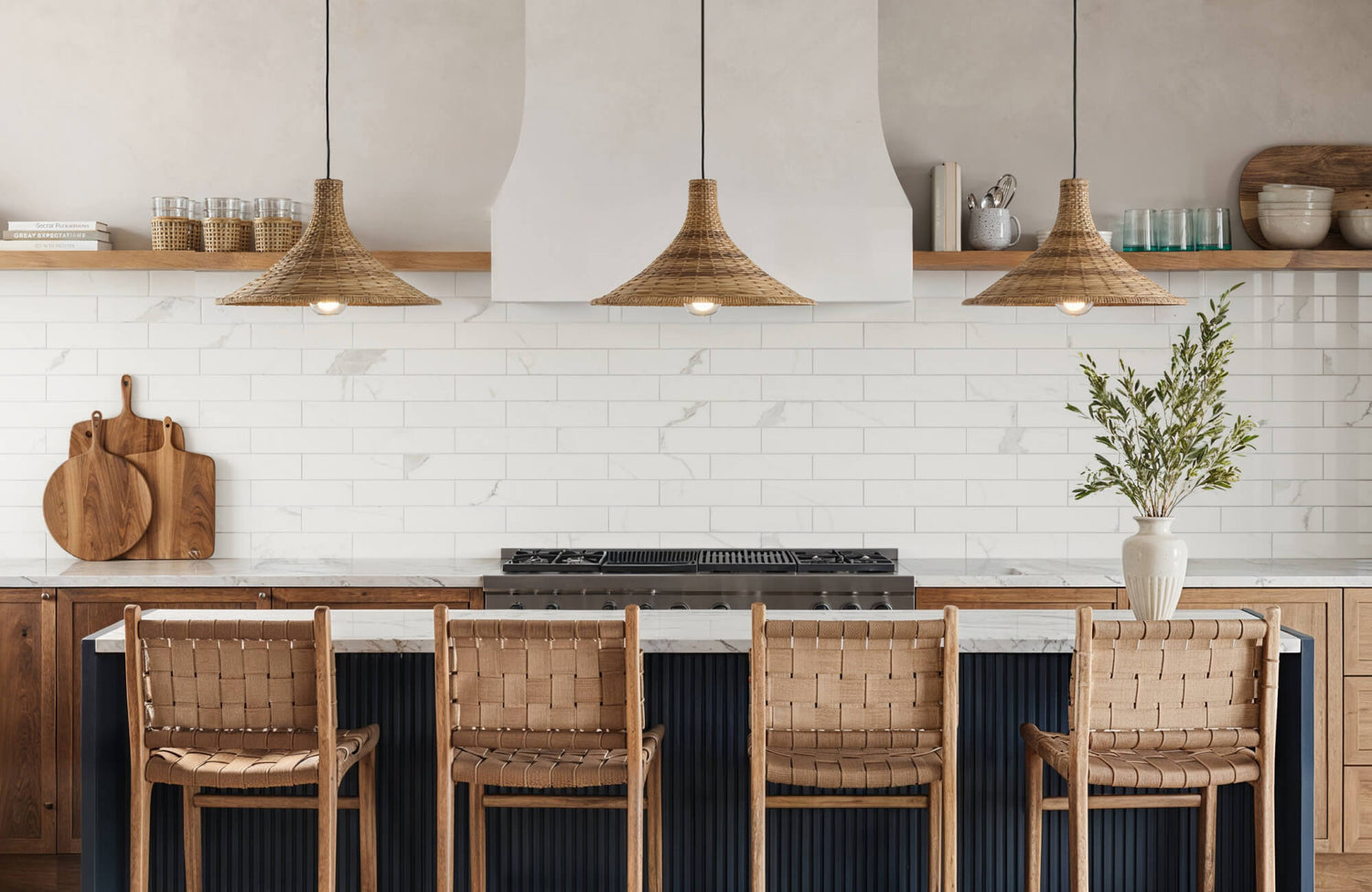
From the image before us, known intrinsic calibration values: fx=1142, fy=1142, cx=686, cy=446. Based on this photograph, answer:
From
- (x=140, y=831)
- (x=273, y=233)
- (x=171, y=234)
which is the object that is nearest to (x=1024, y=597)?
(x=140, y=831)

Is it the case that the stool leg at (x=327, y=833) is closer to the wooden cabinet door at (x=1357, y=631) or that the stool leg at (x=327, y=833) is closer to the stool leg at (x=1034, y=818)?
the stool leg at (x=1034, y=818)

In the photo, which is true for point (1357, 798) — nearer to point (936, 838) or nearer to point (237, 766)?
point (936, 838)

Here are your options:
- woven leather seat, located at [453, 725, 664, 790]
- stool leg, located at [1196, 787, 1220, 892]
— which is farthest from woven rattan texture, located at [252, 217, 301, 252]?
stool leg, located at [1196, 787, 1220, 892]

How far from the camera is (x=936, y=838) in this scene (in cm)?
285

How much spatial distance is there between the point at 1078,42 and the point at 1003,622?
9.21ft

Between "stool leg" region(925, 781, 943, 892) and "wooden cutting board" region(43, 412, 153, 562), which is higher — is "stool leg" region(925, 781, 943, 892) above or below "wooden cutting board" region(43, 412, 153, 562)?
below

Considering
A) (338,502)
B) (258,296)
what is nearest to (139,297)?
(338,502)

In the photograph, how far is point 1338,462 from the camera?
4.63m

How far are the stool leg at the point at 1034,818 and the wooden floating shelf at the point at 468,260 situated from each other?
2.12 m

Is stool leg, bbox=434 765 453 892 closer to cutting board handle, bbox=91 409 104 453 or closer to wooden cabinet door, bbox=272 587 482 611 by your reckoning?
wooden cabinet door, bbox=272 587 482 611

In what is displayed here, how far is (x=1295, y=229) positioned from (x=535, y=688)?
3559 millimetres

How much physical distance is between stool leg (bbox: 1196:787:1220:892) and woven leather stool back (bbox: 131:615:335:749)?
2157mm

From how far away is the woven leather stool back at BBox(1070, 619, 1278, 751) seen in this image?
8.35ft

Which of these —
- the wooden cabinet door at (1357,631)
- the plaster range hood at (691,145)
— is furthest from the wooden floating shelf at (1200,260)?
the wooden cabinet door at (1357,631)
